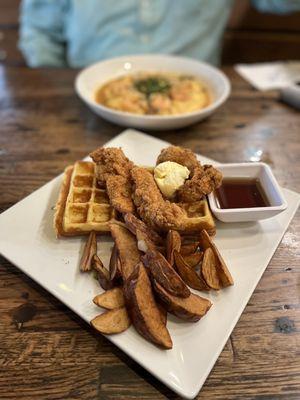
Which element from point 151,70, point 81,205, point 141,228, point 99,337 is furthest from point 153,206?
point 151,70

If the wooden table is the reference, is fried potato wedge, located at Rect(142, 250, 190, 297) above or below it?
above

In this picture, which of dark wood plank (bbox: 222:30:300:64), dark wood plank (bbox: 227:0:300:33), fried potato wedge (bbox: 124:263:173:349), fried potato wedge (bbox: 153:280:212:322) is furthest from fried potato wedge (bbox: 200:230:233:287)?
dark wood plank (bbox: 227:0:300:33)

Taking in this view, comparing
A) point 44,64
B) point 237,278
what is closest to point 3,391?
point 237,278

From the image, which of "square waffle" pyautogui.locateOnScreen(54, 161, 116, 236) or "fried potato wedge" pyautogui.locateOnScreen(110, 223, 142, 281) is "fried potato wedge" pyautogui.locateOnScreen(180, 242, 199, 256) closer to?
"fried potato wedge" pyautogui.locateOnScreen(110, 223, 142, 281)

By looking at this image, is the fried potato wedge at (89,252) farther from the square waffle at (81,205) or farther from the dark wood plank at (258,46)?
the dark wood plank at (258,46)

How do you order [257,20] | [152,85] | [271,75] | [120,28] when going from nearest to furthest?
1. [152,85]
2. [271,75]
3. [120,28]
4. [257,20]

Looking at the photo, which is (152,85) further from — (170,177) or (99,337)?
(99,337)
